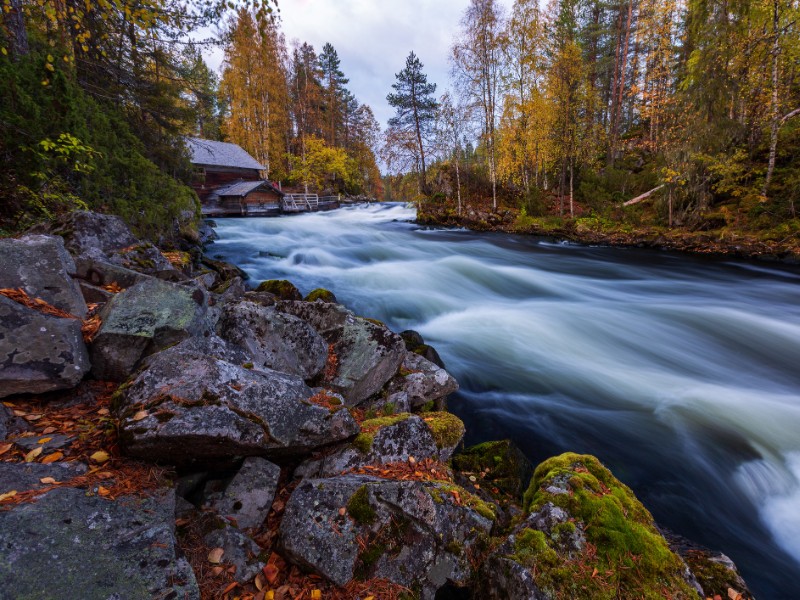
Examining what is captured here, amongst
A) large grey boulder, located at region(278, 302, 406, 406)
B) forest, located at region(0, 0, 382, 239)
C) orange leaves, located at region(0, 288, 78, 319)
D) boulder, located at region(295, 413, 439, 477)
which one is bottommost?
boulder, located at region(295, 413, 439, 477)

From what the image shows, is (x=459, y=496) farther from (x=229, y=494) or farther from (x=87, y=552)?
(x=87, y=552)

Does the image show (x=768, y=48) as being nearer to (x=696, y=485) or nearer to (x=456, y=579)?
(x=696, y=485)

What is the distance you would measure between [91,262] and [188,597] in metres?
4.14

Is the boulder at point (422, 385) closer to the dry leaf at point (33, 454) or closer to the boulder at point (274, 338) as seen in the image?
the boulder at point (274, 338)

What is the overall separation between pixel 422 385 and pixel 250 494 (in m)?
2.53

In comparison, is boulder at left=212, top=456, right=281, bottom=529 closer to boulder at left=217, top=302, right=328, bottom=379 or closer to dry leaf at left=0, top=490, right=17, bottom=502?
dry leaf at left=0, top=490, right=17, bottom=502

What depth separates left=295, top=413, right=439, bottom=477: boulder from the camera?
111 inches

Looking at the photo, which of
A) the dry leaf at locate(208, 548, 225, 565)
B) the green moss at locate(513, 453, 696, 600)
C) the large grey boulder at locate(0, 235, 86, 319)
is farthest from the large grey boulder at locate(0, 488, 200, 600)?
the large grey boulder at locate(0, 235, 86, 319)

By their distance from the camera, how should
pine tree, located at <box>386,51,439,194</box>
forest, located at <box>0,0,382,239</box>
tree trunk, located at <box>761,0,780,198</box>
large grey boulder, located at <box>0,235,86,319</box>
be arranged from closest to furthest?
large grey boulder, located at <box>0,235,86,319</box>
forest, located at <box>0,0,382,239</box>
tree trunk, located at <box>761,0,780,198</box>
pine tree, located at <box>386,51,439,194</box>

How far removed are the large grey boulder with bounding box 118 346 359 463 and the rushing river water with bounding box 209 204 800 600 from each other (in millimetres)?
3068

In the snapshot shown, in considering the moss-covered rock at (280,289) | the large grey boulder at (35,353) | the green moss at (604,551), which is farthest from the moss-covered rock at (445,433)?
the moss-covered rock at (280,289)

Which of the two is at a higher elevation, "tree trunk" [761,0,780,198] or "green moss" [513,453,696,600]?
"tree trunk" [761,0,780,198]

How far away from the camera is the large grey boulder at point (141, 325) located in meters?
2.90

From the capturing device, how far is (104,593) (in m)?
1.50
